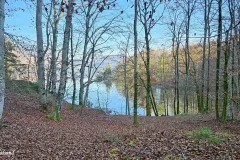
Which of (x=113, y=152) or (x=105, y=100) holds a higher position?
(x=113, y=152)

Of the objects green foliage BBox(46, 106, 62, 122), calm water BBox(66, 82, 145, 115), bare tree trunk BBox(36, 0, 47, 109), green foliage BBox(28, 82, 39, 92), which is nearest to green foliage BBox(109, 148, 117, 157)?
green foliage BBox(46, 106, 62, 122)

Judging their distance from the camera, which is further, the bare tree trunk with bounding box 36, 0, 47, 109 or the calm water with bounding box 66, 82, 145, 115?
the calm water with bounding box 66, 82, 145, 115

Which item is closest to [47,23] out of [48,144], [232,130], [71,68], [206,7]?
[71,68]

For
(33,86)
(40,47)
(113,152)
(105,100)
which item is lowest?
(105,100)

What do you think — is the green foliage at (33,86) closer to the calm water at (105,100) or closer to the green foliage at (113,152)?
the calm water at (105,100)

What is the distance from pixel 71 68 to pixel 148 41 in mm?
7721

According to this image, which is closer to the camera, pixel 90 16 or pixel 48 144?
pixel 48 144

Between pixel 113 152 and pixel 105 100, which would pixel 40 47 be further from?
pixel 105 100

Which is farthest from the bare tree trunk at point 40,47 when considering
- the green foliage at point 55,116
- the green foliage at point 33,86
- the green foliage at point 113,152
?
the green foliage at point 33,86

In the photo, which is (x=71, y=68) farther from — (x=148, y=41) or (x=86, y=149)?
(x=86, y=149)

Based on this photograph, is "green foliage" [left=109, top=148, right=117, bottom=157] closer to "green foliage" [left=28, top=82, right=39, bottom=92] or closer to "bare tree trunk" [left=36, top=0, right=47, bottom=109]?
"bare tree trunk" [left=36, top=0, right=47, bottom=109]

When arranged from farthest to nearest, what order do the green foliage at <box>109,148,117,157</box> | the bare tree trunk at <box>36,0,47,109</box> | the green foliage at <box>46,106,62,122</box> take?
the bare tree trunk at <box>36,0,47,109</box>
the green foliage at <box>46,106,62,122</box>
the green foliage at <box>109,148,117,157</box>

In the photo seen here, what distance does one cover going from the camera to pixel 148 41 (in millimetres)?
18266

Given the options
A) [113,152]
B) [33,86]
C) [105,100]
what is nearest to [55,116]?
[113,152]
